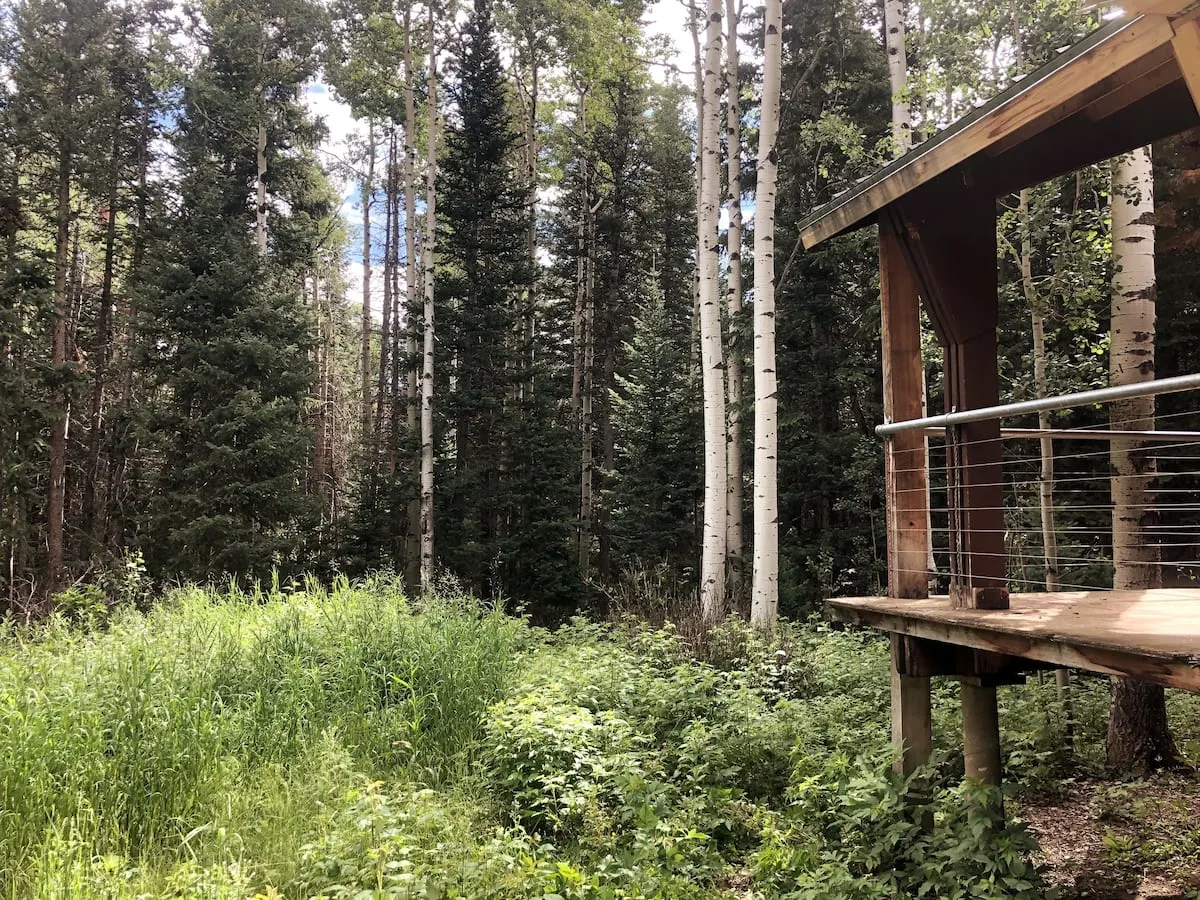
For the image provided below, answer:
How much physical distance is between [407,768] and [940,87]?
26.6 ft

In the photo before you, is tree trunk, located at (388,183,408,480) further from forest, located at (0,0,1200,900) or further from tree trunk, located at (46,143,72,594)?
tree trunk, located at (46,143,72,594)

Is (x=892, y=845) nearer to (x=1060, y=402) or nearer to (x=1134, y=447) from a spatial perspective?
(x=1060, y=402)

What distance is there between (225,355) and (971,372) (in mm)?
13794

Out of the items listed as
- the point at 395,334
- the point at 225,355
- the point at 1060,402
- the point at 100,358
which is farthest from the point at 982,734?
the point at 395,334

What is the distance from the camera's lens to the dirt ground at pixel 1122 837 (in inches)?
137

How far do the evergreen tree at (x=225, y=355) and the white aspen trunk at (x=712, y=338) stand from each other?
8214 millimetres

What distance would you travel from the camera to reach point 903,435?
4.00m

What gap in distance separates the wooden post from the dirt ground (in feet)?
4.44

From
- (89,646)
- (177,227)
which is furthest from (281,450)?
(89,646)

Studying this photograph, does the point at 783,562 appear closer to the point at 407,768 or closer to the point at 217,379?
the point at 407,768

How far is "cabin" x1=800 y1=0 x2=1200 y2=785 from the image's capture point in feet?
9.49

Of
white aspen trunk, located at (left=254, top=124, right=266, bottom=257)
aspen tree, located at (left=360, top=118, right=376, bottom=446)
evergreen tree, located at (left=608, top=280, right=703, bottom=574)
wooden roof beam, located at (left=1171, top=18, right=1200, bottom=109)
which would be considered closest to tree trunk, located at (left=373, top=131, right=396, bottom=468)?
aspen tree, located at (left=360, top=118, right=376, bottom=446)

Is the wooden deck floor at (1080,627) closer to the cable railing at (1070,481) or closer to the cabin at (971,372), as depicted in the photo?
the cabin at (971,372)

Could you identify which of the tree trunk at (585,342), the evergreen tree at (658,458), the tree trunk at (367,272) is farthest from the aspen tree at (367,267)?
the evergreen tree at (658,458)
